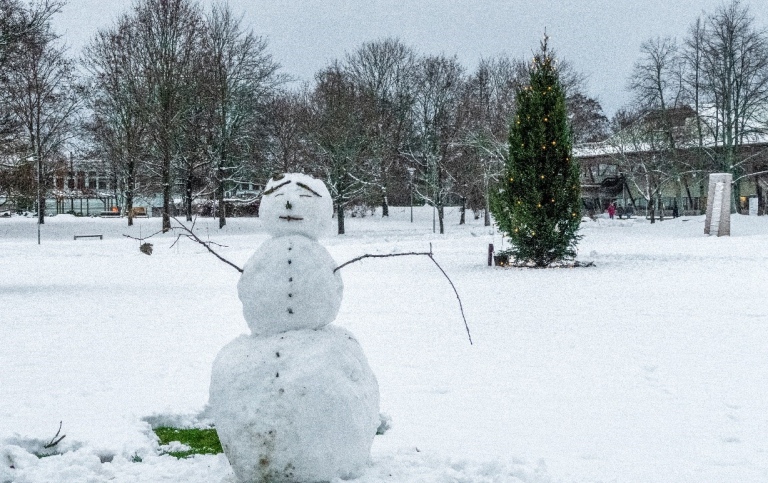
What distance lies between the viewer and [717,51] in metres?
42.3

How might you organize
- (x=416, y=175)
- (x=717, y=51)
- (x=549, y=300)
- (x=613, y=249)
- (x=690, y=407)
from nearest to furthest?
(x=690, y=407)
(x=549, y=300)
(x=613, y=249)
(x=717, y=51)
(x=416, y=175)

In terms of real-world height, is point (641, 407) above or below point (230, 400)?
below

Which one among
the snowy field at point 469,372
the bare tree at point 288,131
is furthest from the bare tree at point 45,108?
the snowy field at point 469,372

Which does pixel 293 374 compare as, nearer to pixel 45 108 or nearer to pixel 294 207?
pixel 294 207

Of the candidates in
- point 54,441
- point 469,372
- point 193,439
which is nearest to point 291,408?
point 193,439

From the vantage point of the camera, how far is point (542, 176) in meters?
21.5

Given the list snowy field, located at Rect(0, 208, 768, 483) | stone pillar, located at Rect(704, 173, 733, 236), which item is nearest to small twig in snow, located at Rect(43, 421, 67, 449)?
snowy field, located at Rect(0, 208, 768, 483)

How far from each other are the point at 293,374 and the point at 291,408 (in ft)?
0.70

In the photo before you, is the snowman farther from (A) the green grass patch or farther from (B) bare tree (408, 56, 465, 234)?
(B) bare tree (408, 56, 465, 234)

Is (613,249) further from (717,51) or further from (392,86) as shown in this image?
(392,86)

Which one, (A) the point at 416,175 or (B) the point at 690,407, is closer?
(B) the point at 690,407

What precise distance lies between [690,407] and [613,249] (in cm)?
2233

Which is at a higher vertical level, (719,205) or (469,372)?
(719,205)

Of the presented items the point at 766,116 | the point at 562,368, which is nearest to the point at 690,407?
the point at 562,368
